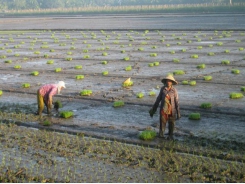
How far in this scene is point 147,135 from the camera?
440 inches

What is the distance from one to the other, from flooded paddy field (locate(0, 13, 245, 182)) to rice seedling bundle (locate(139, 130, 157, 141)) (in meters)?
0.14

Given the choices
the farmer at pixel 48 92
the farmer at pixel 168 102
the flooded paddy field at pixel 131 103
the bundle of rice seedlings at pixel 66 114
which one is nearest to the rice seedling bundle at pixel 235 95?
the flooded paddy field at pixel 131 103

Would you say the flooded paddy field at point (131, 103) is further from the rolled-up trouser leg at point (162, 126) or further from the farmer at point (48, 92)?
the farmer at point (48, 92)

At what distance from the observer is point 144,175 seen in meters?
9.01

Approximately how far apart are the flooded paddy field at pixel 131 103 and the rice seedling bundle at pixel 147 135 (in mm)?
145

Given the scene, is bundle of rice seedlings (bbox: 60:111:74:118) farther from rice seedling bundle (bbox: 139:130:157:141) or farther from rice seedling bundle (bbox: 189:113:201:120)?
rice seedling bundle (bbox: 189:113:201:120)

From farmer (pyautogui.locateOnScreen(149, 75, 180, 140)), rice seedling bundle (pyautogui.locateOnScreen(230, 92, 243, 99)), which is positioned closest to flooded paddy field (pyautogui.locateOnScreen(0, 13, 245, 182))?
rice seedling bundle (pyautogui.locateOnScreen(230, 92, 243, 99))

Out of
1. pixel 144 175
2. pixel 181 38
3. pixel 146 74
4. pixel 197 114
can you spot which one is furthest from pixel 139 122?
pixel 181 38

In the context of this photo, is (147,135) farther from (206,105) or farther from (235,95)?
(235,95)

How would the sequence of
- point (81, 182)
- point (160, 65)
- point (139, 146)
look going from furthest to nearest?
1. point (160, 65)
2. point (139, 146)
3. point (81, 182)

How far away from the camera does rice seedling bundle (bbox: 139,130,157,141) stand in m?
11.2

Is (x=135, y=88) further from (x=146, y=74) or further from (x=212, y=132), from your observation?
(x=212, y=132)

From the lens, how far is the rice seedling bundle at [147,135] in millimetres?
11164

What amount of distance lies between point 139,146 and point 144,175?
72.2 inches
